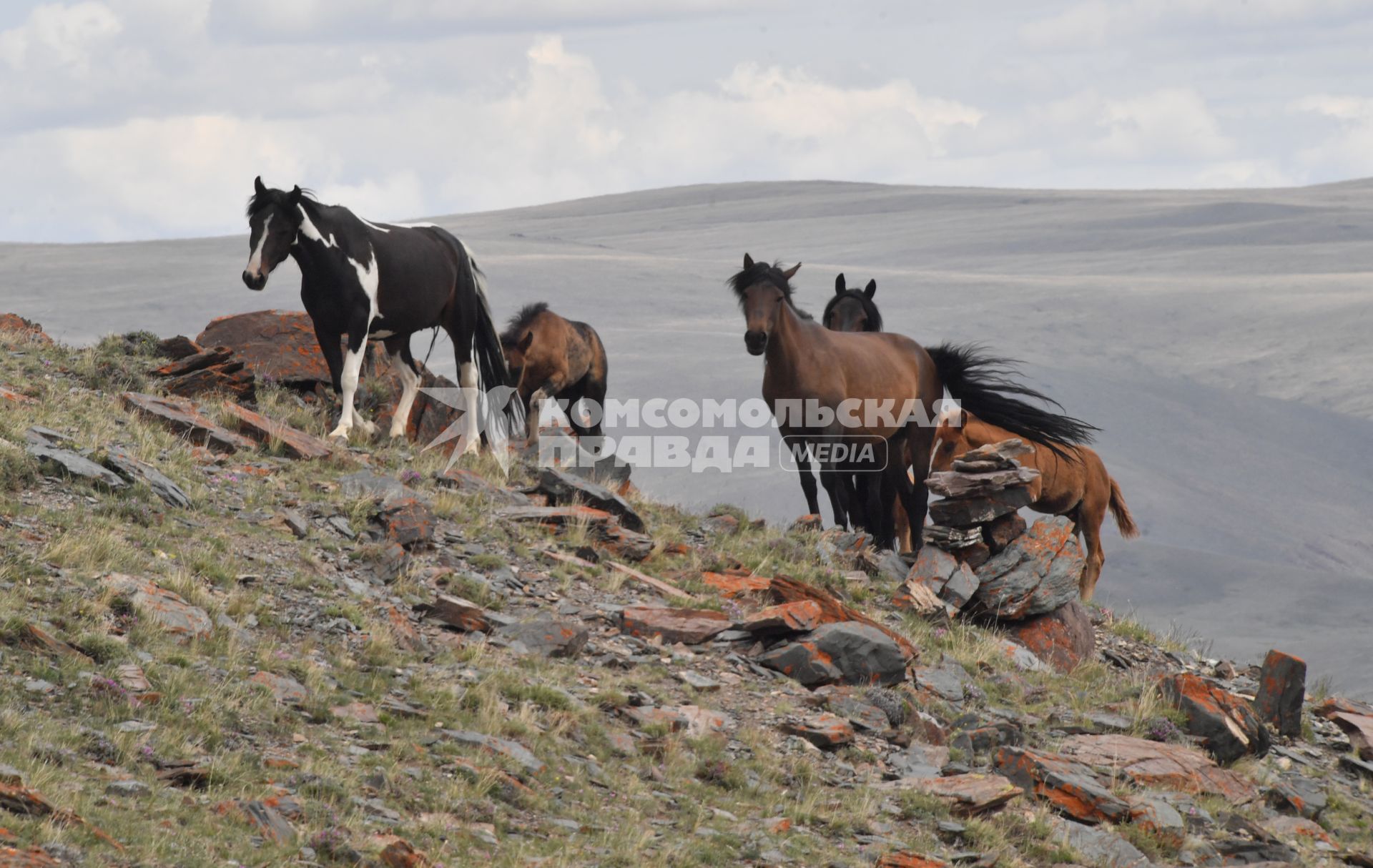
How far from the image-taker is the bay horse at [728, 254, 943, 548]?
41.8 feet

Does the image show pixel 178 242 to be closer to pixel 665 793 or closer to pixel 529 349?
pixel 529 349

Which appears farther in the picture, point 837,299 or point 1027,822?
point 837,299

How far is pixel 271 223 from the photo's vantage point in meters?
12.3

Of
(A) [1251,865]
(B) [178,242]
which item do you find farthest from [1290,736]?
(B) [178,242]

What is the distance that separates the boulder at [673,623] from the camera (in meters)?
9.71

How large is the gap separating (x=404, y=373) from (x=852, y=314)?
190 inches

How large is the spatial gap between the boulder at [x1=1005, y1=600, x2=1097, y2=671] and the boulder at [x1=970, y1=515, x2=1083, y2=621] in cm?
7

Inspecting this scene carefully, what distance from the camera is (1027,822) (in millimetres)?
7719

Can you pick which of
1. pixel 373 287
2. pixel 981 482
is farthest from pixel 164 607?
pixel 981 482

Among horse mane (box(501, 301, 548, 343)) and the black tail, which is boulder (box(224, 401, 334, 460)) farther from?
the black tail

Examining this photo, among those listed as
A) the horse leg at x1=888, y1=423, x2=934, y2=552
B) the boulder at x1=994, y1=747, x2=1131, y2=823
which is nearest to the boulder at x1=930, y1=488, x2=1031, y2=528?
the horse leg at x1=888, y1=423, x2=934, y2=552

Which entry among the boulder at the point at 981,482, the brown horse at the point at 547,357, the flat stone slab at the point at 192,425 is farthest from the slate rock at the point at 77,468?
the brown horse at the point at 547,357

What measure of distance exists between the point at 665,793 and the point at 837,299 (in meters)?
9.36

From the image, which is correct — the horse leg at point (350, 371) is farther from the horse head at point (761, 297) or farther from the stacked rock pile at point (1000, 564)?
the stacked rock pile at point (1000, 564)
